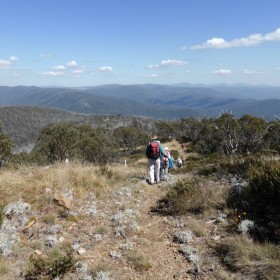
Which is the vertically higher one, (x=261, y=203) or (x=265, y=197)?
(x=265, y=197)

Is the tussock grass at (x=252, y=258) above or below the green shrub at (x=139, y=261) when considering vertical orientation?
above

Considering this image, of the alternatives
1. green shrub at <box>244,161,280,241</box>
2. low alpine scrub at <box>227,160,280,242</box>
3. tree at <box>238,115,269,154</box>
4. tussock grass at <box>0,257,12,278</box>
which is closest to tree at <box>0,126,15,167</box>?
low alpine scrub at <box>227,160,280,242</box>

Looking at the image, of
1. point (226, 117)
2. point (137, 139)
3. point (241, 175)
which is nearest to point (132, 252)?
point (241, 175)

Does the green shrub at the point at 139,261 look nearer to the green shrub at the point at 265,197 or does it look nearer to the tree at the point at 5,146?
the green shrub at the point at 265,197

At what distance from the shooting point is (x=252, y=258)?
18.2 ft

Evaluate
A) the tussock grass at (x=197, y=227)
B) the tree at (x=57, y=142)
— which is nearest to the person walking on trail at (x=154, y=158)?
the tussock grass at (x=197, y=227)

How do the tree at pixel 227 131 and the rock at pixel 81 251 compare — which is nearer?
the rock at pixel 81 251

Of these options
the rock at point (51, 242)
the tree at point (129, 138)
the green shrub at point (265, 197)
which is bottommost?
the tree at point (129, 138)

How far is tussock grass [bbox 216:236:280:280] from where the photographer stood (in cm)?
514

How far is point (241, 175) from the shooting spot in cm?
1119

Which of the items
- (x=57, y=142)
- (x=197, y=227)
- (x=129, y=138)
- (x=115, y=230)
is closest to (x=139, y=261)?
(x=115, y=230)

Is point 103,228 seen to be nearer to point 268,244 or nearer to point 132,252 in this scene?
point 132,252

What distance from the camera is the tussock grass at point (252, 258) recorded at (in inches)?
202

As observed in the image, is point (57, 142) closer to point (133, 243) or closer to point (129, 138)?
point (133, 243)
